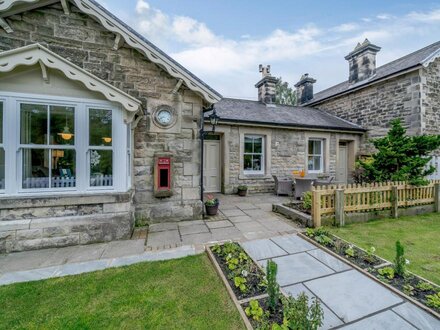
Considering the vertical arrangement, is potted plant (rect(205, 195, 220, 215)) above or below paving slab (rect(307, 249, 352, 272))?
above

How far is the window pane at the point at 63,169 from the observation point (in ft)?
13.4

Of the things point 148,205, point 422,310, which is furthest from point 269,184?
point 422,310

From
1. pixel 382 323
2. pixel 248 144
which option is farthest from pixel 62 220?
pixel 248 144

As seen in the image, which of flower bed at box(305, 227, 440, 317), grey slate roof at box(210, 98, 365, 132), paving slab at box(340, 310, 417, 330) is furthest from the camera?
grey slate roof at box(210, 98, 365, 132)

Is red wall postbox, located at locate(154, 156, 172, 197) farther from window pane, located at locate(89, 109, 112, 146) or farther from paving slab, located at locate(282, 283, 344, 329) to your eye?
paving slab, located at locate(282, 283, 344, 329)

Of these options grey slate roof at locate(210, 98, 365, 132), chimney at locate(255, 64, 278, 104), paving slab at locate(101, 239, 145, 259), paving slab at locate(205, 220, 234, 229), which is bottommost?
paving slab at locate(101, 239, 145, 259)

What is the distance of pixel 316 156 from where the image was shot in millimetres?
10500

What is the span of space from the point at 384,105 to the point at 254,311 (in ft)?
40.0

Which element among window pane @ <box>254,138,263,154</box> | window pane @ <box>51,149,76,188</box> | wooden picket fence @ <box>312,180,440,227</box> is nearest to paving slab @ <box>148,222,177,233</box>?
window pane @ <box>51,149,76,188</box>

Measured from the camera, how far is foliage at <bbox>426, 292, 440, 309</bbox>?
2271 mm

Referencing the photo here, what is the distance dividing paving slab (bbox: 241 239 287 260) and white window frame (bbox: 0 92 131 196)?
2946 mm

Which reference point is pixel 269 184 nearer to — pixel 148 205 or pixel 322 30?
pixel 148 205

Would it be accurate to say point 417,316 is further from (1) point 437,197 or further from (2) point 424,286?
(1) point 437,197

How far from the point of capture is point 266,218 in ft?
18.7
